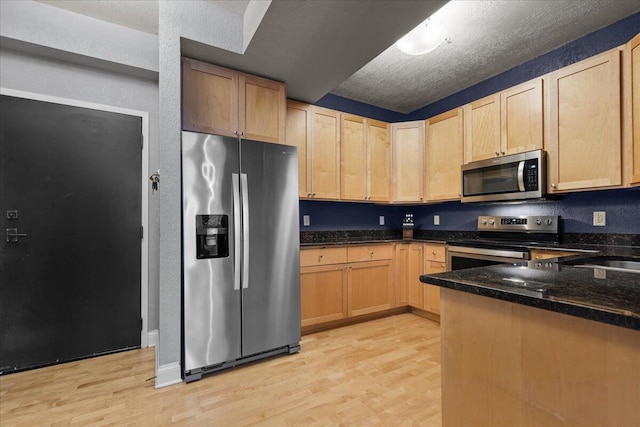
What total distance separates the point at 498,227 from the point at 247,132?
8.93 ft

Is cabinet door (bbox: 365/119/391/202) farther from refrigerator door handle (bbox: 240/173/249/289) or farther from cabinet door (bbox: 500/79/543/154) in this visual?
refrigerator door handle (bbox: 240/173/249/289)

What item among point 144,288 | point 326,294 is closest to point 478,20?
point 326,294

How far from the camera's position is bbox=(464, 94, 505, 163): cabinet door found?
2992 millimetres

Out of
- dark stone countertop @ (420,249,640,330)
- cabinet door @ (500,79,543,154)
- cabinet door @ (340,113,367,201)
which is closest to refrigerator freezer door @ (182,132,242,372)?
cabinet door @ (340,113,367,201)

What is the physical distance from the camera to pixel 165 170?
2.12 metres

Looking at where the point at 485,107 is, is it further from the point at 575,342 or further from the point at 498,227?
the point at 575,342

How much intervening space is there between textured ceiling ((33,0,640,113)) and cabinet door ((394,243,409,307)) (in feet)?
6.57

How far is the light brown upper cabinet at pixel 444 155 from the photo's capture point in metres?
3.37

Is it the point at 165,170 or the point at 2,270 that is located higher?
the point at 165,170

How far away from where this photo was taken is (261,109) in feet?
8.81

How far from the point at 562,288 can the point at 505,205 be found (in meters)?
2.76

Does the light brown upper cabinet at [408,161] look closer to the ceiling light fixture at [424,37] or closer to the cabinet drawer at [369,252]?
the cabinet drawer at [369,252]

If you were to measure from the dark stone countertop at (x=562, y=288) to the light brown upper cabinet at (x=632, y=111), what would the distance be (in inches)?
63.5

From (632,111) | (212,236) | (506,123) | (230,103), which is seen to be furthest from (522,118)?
(212,236)
